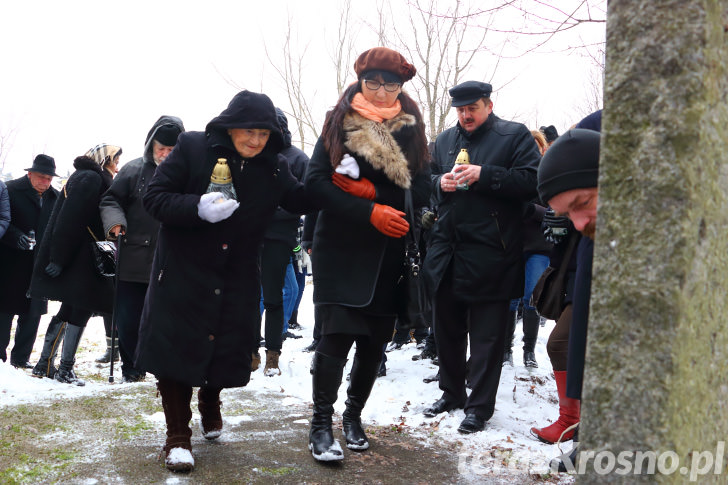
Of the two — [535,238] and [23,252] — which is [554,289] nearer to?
[535,238]

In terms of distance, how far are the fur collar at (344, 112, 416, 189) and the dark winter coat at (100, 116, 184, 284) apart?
7.06 ft

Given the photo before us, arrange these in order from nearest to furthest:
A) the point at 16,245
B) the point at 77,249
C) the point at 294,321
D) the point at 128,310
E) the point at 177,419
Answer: the point at 177,419 → the point at 128,310 → the point at 77,249 → the point at 16,245 → the point at 294,321

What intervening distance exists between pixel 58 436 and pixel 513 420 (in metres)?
2.78

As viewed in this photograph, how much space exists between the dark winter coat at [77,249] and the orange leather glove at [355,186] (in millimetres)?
2900

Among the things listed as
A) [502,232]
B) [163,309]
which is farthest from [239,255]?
[502,232]

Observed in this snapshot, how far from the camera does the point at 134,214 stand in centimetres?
531

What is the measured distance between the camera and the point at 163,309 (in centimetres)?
316

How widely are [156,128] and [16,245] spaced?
234cm

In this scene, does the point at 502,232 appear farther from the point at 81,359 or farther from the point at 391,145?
the point at 81,359

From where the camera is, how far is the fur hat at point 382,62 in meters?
3.55

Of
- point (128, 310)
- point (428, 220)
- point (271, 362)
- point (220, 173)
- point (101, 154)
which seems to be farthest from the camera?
point (101, 154)

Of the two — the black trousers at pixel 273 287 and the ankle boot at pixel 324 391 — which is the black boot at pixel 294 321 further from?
the ankle boot at pixel 324 391

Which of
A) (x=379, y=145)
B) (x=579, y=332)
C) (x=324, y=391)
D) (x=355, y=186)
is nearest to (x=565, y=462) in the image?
(x=579, y=332)

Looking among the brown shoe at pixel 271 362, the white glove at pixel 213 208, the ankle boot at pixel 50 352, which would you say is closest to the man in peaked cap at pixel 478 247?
the white glove at pixel 213 208
